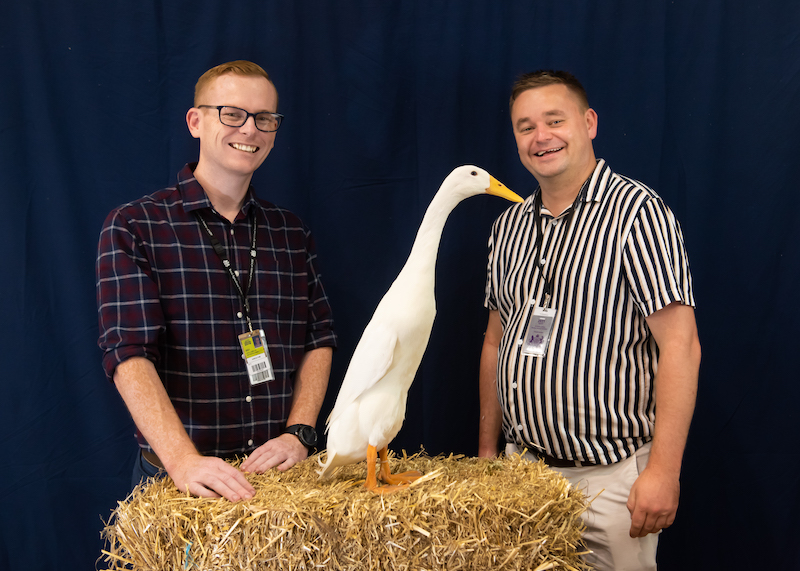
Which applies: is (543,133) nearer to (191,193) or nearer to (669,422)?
(669,422)

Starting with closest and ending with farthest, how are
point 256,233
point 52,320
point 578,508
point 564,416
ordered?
point 578,508
point 564,416
point 256,233
point 52,320

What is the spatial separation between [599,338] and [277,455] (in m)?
0.92

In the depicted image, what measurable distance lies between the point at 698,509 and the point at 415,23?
2126mm

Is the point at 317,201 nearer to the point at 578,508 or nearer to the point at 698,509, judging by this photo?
the point at 578,508

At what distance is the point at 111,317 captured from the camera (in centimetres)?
151

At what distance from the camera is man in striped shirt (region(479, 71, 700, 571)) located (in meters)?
1.55

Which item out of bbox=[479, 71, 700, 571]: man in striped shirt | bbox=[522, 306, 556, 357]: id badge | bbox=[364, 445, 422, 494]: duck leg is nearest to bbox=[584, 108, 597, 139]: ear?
bbox=[479, 71, 700, 571]: man in striped shirt

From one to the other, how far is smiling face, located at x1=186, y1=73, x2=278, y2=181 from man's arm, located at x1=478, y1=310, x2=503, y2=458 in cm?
94

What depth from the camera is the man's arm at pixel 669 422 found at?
4.99 ft

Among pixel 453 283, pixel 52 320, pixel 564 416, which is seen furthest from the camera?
pixel 453 283

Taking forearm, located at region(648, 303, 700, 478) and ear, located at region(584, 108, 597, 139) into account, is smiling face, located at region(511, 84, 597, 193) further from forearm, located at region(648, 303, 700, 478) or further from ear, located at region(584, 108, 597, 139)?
forearm, located at region(648, 303, 700, 478)

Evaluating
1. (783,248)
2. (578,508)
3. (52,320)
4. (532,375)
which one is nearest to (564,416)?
(532,375)

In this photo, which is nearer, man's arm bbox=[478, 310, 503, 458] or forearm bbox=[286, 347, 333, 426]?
forearm bbox=[286, 347, 333, 426]

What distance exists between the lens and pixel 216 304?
5.45 feet
